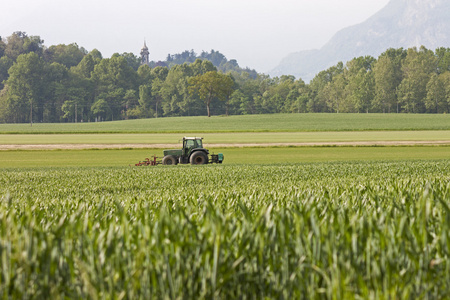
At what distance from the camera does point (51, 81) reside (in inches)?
7849

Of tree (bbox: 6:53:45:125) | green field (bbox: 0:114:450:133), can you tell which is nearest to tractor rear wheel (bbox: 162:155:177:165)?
green field (bbox: 0:114:450:133)

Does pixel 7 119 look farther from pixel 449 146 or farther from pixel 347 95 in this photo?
pixel 449 146

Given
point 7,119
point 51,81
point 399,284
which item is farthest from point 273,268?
point 51,81

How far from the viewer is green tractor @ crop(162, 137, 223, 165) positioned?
3328 centimetres

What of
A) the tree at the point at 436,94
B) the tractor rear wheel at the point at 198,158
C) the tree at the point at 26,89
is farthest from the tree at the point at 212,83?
the tractor rear wheel at the point at 198,158

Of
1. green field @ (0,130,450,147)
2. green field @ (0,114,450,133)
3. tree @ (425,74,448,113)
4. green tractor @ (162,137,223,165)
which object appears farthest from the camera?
tree @ (425,74,448,113)

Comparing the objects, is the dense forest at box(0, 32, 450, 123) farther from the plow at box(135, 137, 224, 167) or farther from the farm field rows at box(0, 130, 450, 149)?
the plow at box(135, 137, 224, 167)

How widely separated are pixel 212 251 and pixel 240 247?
166mm

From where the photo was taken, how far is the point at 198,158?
109ft

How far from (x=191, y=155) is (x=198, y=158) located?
0.60 meters

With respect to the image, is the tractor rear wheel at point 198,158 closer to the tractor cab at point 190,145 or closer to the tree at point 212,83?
the tractor cab at point 190,145

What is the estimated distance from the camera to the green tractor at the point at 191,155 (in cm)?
3328

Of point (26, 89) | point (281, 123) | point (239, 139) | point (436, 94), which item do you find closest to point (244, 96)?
point (436, 94)

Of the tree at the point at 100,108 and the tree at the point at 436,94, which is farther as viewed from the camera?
the tree at the point at 100,108
